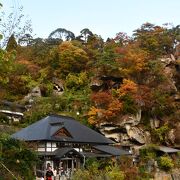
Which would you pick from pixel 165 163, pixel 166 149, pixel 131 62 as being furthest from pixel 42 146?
pixel 131 62

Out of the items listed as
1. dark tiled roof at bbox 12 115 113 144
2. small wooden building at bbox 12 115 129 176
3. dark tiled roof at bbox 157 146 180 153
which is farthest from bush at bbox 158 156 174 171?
dark tiled roof at bbox 12 115 113 144

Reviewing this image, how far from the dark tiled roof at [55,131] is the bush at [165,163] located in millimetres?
4952

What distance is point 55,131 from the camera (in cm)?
2567

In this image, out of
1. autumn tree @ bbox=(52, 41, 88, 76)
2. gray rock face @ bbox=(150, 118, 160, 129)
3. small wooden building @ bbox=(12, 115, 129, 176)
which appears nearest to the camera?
small wooden building @ bbox=(12, 115, 129, 176)

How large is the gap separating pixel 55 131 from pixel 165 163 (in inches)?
424

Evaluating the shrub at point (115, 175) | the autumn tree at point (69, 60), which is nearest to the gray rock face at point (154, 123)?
the autumn tree at point (69, 60)

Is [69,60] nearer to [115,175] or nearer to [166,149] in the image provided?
[166,149]

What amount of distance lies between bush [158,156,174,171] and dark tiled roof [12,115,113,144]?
16.2 feet

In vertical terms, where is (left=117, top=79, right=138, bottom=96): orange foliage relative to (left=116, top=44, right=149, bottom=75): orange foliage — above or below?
below

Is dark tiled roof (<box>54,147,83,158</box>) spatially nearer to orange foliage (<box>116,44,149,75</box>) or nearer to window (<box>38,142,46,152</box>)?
window (<box>38,142,46,152</box>)

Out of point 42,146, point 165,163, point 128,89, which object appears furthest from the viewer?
point 128,89

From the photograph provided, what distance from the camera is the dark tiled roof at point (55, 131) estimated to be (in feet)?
82.8

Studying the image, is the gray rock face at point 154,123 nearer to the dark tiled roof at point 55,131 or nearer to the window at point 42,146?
the dark tiled roof at point 55,131

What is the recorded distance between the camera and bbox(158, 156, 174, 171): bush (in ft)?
100
